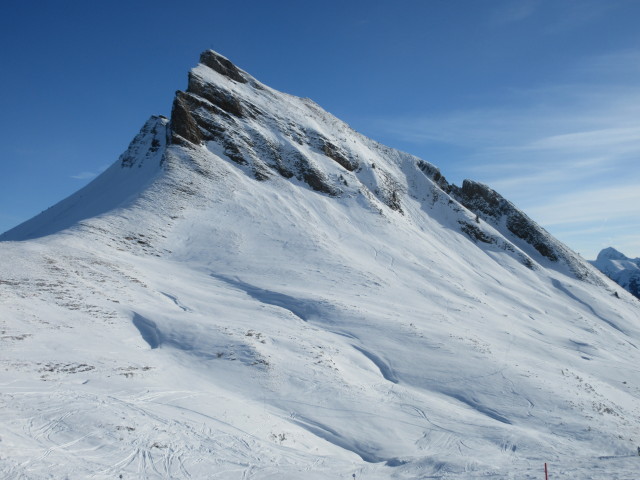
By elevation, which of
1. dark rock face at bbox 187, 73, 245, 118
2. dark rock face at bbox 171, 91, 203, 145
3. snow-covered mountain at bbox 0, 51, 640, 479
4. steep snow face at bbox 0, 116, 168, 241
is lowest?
snow-covered mountain at bbox 0, 51, 640, 479

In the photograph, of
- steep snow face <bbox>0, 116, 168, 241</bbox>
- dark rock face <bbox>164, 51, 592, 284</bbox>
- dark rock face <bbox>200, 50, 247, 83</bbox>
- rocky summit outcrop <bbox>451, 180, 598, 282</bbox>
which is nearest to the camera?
steep snow face <bbox>0, 116, 168, 241</bbox>

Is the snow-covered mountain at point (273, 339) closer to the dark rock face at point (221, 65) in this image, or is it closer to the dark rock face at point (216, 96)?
the dark rock face at point (216, 96)

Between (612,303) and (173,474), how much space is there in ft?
188

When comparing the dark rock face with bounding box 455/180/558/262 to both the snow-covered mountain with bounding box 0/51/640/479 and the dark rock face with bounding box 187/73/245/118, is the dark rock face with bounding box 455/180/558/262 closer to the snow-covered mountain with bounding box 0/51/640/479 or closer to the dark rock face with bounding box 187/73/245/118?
the snow-covered mountain with bounding box 0/51/640/479

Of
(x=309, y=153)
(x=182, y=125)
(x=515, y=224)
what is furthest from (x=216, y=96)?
(x=515, y=224)

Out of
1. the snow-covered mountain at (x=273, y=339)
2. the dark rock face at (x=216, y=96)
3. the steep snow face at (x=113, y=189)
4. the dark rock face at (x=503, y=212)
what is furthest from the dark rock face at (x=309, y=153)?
the steep snow face at (x=113, y=189)

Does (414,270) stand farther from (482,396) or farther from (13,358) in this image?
(13,358)

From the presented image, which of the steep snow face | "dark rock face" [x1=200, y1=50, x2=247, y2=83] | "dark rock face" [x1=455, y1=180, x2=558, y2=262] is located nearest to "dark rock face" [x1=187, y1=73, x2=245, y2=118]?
the steep snow face

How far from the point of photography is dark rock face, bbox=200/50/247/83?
192 ft

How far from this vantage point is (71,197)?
146 feet

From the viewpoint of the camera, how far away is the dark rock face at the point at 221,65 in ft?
192

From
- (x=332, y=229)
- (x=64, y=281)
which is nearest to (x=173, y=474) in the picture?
(x=64, y=281)

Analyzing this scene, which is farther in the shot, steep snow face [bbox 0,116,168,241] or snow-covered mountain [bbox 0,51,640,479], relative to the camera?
steep snow face [bbox 0,116,168,241]

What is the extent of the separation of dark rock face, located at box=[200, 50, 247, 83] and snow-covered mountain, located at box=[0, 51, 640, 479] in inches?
423
